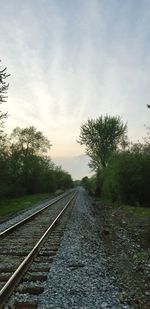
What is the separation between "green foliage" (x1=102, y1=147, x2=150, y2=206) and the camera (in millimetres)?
32031

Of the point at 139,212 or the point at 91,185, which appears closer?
the point at 139,212

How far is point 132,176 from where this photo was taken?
33.0m

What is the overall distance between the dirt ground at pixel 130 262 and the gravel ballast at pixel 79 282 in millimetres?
232

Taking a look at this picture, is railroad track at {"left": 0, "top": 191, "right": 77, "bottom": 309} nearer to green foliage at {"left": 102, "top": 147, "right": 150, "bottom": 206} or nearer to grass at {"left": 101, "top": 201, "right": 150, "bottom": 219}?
grass at {"left": 101, "top": 201, "right": 150, "bottom": 219}

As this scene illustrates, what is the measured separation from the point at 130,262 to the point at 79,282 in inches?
121

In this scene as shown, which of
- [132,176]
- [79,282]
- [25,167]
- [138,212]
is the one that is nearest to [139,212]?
[138,212]

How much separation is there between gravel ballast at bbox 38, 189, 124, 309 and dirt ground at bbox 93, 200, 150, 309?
23 cm

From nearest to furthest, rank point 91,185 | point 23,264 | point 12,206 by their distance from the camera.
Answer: point 23,264, point 12,206, point 91,185

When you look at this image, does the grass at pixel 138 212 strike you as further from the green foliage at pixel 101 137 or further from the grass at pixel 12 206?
the green foliage at pixel 101 137

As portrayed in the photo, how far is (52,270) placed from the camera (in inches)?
337

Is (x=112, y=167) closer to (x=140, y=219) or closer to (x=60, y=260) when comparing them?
(x=140, y=219)

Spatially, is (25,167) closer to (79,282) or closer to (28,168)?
(28,168)

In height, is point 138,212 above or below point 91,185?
below

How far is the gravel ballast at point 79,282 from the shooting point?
6406mm
